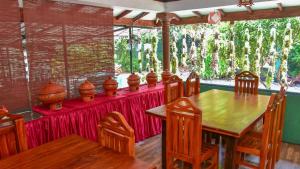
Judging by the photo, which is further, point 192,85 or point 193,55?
point 193,55

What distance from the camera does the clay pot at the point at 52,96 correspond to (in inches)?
101

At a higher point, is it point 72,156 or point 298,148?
point 72,156

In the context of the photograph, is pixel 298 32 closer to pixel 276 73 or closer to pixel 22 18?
pixel 276 73

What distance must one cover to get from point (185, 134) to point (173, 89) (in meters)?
1.22

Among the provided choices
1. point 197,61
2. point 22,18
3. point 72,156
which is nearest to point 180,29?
point 197,61

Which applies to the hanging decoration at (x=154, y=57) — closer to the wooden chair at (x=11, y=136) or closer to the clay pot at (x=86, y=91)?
the clay pot at (x=86, y=91)

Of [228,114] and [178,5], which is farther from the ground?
[178,5]

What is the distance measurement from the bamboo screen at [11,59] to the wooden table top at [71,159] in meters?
1.34

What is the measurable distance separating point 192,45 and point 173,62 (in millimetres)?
614

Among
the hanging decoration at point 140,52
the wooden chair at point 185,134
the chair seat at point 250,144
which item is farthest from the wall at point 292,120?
the hanging decoration at point 140,52

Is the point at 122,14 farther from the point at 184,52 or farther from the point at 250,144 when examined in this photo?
the point at 250,144

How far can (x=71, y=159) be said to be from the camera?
1.46 meters

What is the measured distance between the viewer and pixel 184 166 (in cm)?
211

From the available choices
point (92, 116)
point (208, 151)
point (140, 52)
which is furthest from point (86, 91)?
point (140, 52)
